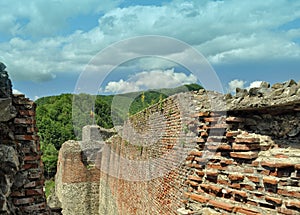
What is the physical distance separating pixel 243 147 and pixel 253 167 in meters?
0.25

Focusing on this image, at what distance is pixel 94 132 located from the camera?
21.1 m

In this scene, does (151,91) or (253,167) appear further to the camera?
(151,91)

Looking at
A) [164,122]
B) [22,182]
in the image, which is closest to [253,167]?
[22,182]

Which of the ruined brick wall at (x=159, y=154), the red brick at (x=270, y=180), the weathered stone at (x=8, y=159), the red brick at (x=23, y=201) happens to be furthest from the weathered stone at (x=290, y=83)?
the red brick at (x=23, y=201)

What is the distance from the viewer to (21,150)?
4.11 m

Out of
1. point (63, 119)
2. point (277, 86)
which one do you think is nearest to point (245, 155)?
point (277, 86)

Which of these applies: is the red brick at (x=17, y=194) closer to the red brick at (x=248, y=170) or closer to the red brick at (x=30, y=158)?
the red brick at (x=30, y=158)

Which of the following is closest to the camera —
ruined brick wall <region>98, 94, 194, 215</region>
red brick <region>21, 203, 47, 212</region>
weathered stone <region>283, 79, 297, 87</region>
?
weathered stone <region>283, 79, 297, 87</region>

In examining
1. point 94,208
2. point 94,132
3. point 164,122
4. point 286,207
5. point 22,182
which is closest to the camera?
point 286,207

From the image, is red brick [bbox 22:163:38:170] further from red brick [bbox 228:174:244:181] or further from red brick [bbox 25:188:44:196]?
red brick [bbox 228:174:244:181]

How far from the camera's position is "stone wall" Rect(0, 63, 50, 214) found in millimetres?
3822

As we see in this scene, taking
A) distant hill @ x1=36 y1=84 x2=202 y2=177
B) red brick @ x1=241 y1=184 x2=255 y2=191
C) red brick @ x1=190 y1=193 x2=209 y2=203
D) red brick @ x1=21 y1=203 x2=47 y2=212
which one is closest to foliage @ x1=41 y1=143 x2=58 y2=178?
distant hill @ x1=36 y1=84 x2=202 y2=177

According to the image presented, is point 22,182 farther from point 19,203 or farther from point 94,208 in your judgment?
point 94,208

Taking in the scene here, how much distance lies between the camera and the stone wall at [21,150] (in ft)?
12.5
